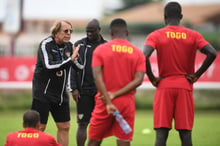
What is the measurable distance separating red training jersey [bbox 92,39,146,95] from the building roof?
40.9m

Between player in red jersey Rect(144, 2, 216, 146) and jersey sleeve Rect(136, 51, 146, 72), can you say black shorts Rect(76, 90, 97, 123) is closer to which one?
player in red jersey Rect(144, 2, 216, 146)

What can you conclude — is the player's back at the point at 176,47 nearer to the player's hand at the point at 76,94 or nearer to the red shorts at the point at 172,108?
the red shorts at the point at 172,108

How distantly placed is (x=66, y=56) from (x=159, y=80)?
187 centimetres

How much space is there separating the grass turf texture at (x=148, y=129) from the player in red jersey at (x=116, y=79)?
14.2 ft

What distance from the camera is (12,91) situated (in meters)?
23.7

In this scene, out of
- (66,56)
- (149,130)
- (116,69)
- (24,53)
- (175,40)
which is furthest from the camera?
(24,53)

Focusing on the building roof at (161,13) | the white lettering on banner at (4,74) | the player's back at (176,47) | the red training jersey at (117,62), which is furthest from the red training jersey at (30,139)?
the building roof at (161,13)

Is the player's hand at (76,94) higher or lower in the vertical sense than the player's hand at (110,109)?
lower

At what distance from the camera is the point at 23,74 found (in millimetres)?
21141

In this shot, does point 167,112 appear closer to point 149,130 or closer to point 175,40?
point 175,40

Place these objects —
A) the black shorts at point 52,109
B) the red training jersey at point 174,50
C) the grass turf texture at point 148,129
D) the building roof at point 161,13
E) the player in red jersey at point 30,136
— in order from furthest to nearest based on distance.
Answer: the building roof at point 161,13 → the grass turf texture at point 148,129 → the black shorts at point 52,109 → the red training jersey at point 174,50 → the player in red jersey at point 30,136

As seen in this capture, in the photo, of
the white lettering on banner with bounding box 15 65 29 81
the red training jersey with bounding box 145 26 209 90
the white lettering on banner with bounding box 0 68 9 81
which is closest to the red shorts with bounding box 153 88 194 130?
the red training jersey with bounding box 145 26 209 90

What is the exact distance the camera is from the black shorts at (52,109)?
965 centimetres

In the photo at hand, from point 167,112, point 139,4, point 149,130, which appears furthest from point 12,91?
point 139,4
